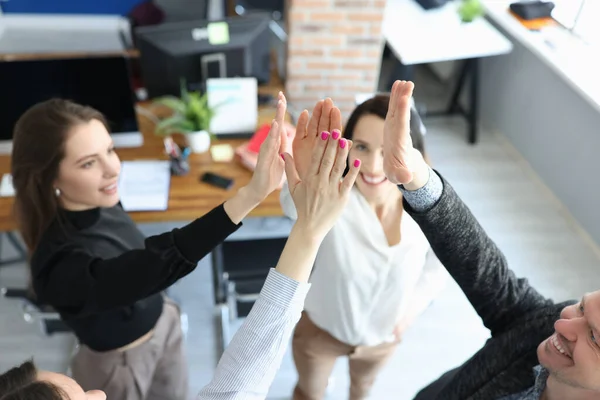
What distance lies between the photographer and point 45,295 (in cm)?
143

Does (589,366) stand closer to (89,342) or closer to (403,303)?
(403,303)

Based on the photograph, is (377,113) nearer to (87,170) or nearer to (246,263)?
(87,170)

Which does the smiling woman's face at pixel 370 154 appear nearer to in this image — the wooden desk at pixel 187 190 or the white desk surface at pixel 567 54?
the wooden desk at pixel 187 190

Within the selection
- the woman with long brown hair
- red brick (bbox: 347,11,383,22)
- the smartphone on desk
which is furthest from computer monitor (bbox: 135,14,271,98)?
the woman with long brown hair

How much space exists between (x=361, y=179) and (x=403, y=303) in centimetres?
45

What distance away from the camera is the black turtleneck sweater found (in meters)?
1.23

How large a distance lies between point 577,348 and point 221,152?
5.82 feet

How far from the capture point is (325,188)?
3.17ft

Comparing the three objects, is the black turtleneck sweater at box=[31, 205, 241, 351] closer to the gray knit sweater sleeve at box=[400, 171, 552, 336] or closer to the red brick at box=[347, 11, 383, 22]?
the gray knit sweater sleeve at box=[400, 171, 552, 336]

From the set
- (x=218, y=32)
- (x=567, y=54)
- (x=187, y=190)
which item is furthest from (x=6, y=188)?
(x=567, y=54)

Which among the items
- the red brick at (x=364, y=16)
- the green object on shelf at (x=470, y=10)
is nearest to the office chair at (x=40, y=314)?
the red brick at (x=364, y=16)

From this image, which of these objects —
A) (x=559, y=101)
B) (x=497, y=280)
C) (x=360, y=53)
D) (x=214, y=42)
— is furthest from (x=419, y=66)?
(x=497, y=280)

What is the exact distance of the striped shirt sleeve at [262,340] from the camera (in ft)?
3.11

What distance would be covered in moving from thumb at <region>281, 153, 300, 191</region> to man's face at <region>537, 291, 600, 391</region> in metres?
0.59
